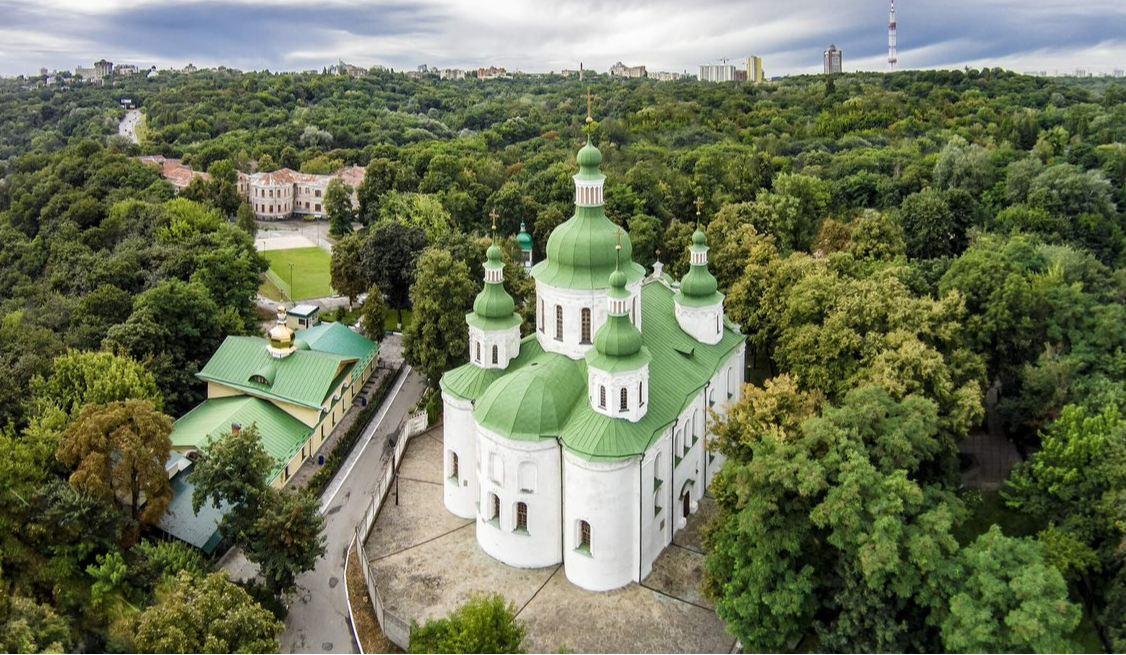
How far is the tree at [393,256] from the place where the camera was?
178 feet

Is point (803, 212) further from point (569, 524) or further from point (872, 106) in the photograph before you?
point (872, 106)

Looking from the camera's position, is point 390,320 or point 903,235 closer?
point 903,235

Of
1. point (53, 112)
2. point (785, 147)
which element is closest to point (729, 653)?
point (785, 147)

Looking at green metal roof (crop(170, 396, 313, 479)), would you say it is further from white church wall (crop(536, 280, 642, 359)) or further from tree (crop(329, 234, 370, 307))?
tree (crop(329, 234, 370, 307))

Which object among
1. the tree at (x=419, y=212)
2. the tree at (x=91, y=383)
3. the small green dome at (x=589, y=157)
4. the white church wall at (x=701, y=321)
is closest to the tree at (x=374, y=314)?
the tree at (x=419, y=212)

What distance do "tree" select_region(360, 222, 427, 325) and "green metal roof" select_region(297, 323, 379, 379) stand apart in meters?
6.43

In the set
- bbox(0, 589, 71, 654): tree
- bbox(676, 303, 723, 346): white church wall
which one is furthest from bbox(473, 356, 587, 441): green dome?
bbox(0, 589, 71, 654): tree

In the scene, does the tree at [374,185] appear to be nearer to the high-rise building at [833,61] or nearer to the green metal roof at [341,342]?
the green metal roof at [341,342]

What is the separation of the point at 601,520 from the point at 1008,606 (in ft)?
39.2

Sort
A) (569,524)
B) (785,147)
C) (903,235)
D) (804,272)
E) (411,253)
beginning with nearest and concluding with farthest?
(569,524)
(804,272)
(903,235)
(411,253)
(785,147)

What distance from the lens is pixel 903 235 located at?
50.2m

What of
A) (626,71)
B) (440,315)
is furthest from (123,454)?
(626,71)

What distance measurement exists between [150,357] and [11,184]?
55452 mm

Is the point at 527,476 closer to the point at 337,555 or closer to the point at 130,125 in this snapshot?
the point at 337,555
